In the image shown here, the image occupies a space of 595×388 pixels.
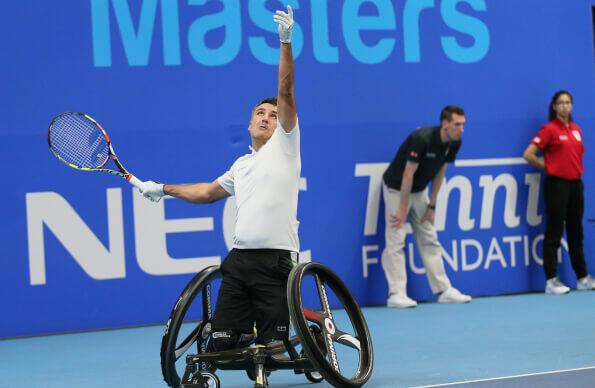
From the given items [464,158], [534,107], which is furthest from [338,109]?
[534,107]

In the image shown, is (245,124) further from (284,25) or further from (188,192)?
(284,25)

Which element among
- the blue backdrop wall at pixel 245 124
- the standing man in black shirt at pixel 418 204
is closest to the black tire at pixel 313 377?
the blue backdrop wall at pixel 245 124

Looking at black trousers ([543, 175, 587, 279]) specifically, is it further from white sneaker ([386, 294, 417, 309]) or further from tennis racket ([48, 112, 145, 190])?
tennis racket ([48, 112, 145, 190])

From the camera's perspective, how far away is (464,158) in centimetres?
891

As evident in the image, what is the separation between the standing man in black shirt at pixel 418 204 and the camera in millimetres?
8266

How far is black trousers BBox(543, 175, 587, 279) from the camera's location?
9.06 m

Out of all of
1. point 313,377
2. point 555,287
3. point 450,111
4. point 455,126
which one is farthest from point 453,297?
point 313,377

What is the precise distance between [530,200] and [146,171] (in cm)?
347

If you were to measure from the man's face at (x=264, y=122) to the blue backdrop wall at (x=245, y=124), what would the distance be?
9.84 ft

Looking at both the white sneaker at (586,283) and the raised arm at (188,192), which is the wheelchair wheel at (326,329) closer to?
the raised arm at (188,192)

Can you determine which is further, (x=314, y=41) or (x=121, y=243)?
(x=314, y=41)

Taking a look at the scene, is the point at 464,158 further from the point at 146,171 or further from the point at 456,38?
the point at 146,171

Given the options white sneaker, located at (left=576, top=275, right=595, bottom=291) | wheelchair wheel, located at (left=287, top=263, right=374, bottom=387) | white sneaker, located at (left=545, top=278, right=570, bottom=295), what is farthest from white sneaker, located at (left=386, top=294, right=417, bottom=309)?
wheelchair wheel, located at (left=287, top=263, right=374, bottom=387)

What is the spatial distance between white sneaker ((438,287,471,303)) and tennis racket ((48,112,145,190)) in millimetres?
3992
